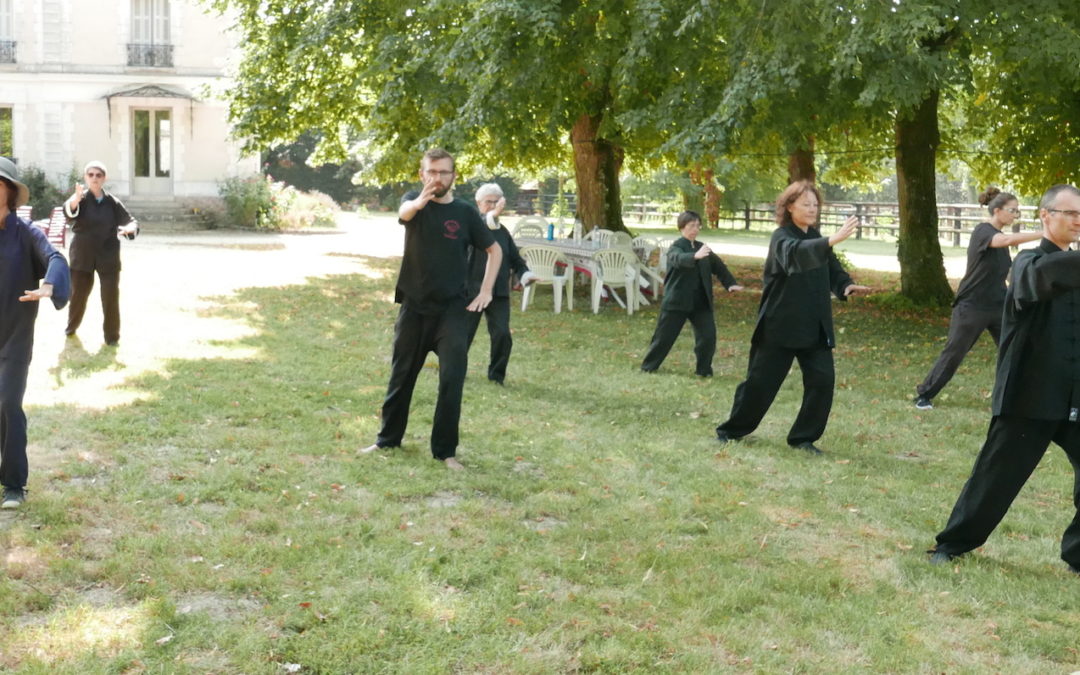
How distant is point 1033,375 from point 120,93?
35411 millimetres

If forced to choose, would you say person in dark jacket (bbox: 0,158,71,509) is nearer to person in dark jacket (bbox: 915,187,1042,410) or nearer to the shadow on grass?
the shadow on grass

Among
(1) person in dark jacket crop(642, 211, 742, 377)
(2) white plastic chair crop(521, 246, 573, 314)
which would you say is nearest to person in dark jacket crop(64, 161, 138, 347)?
(1) person in dark jacket crop(642, 211, 742, 377)

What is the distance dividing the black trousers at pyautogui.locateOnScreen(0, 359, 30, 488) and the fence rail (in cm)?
3643

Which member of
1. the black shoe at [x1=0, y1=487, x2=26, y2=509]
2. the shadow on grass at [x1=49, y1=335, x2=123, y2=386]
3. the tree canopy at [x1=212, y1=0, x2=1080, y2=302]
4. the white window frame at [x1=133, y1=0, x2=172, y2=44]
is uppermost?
the white window frame at [x1=133, y1=0, x2=172, y2=44]

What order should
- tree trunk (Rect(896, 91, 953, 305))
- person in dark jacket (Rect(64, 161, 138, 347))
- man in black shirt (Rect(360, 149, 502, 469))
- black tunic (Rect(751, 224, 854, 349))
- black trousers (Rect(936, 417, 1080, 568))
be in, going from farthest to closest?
tree trunk (Rect(896, 91, 953, 305)), person in dark jacket (Rect(64, 161, 138, 347)), black tunic (Rect(751, 224, 854, 349)), man in black shirt (Rect(360, 149, 502, 469)), black trousers (Rect(936, 417, 1080, 568))

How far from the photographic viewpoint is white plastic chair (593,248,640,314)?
58.6ft

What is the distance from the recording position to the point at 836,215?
175 feet

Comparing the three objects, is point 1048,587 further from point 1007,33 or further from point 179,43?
point 179,43

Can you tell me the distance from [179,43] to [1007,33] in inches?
1171

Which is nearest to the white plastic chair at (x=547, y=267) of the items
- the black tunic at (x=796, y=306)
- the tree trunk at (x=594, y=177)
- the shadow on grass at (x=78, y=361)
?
the tree trunk at (x=594, y=177)

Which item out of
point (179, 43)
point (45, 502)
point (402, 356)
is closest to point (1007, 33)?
point (402, 356)

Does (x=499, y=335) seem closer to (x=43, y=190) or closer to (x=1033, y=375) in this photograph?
(x=1033, y=375)

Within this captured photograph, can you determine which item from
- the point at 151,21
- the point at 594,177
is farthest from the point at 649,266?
the point at 151,21

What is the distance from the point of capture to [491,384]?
11.0 meters
